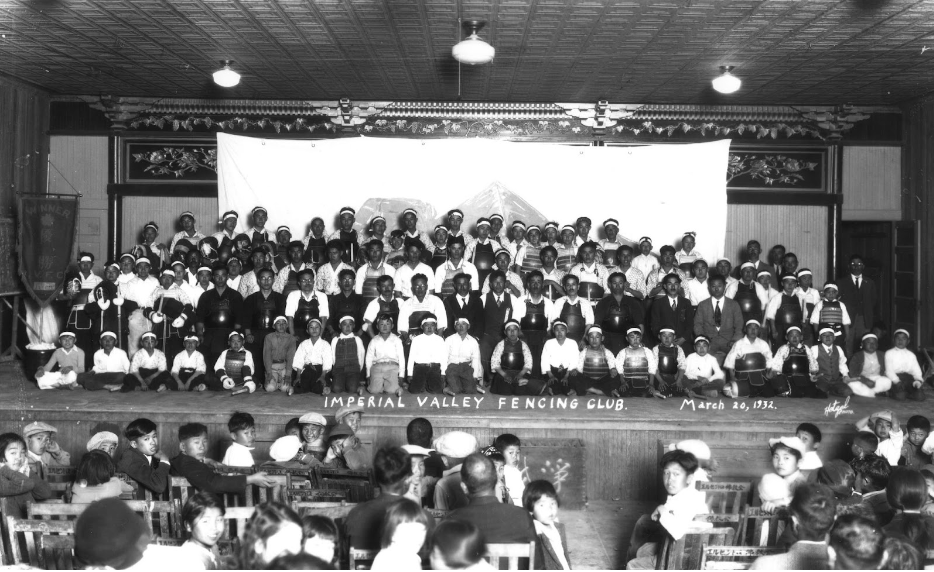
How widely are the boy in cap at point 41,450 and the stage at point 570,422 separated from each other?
2.10ft

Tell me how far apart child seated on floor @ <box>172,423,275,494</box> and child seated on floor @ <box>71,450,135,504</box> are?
1.27ft

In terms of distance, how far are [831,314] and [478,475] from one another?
259 inches

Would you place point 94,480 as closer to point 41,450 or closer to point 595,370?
point 41,450

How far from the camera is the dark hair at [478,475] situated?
3691 millimetres

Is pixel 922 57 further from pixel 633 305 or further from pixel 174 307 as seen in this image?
pixel 174 307

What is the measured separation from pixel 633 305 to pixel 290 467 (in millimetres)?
5043

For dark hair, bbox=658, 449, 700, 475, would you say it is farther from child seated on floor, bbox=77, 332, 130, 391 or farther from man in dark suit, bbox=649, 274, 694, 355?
child seated on floor, bbox=77, 332, 130, 391

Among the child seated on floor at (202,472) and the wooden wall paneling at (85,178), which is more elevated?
the wooden wall paneling at (85,178)

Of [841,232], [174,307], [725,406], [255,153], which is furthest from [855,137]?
[174,307]

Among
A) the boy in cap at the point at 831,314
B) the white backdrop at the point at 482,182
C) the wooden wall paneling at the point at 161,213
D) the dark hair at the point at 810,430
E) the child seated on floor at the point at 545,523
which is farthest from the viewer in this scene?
the wooden wall paneling at the point at 161,213

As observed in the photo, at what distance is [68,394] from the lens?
24.6 ft

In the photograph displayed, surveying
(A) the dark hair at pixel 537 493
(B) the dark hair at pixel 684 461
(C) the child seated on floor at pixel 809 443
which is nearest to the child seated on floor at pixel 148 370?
(A) the dark hair at pixel 537 493

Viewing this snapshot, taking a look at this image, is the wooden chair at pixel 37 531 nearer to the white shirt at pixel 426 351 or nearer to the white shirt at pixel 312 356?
the white shirt at pixel 312 356

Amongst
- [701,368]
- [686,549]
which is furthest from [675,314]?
[686,549]
